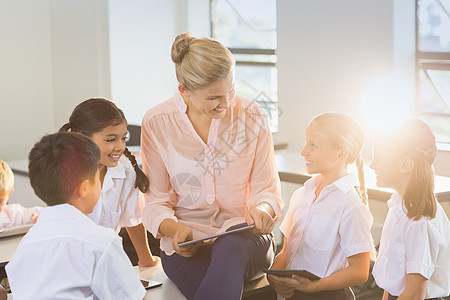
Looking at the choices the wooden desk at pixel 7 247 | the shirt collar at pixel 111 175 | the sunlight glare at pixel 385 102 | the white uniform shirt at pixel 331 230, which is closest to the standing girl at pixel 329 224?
the white uniform shirt at pixel 331 230

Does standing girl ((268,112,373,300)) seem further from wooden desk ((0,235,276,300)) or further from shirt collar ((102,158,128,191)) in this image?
shirt collar ((102,158,128,191))

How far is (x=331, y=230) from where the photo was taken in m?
2.17

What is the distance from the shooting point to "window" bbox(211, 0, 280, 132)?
5.41m

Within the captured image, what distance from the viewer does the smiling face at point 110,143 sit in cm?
231

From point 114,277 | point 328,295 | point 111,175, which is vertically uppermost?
point 111,175

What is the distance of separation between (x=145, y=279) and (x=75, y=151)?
2.45ft

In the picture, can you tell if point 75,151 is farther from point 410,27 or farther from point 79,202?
point 410,27

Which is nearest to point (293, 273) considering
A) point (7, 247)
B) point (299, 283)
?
point (299, 283)

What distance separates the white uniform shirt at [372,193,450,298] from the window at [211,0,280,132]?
3128 millimetres

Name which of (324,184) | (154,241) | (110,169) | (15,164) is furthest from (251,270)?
(15,164)

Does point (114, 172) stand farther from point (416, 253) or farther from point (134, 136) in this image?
point (134, 136)

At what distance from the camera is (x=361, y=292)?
3.72 metres

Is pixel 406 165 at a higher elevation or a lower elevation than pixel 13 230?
higher

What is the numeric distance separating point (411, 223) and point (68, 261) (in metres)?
1.02
